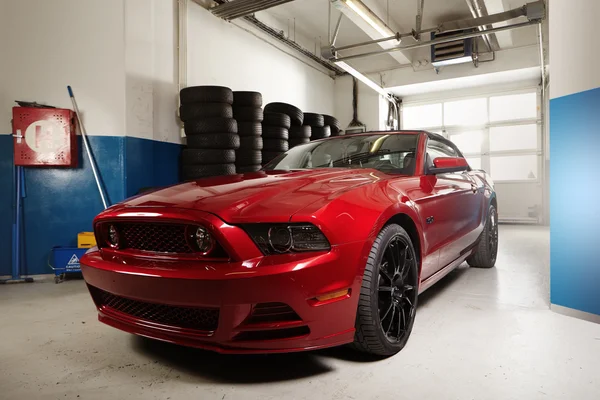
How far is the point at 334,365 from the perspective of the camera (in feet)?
5.42

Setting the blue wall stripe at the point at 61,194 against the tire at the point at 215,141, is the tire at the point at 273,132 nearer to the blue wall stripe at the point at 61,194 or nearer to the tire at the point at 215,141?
the tire at the point at 215,141

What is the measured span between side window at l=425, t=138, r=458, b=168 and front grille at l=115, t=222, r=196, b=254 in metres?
1.57

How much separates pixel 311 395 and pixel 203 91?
12.7ft

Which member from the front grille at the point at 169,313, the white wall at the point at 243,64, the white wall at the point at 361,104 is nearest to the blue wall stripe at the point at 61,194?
the white wall at the point at 243,64

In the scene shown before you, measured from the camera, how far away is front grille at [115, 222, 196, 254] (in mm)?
1501

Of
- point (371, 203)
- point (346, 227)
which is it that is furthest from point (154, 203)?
point (371, 203)

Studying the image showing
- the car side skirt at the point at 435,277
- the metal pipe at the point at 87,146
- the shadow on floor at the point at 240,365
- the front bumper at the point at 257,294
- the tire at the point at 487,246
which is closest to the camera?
the front bumper at the point at 257,294

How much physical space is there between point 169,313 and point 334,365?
0.72 metres

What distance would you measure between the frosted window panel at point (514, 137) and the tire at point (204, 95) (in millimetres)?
7302

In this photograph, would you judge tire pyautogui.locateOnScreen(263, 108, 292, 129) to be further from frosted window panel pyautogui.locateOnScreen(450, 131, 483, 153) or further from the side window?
frosted window panel pyautogui.locateOnScreen(450, 131, 483, 153)

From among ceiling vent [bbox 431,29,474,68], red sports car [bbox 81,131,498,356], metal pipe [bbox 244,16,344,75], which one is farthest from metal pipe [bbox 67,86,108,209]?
ceiling vent [bbox 431,29,474,68]

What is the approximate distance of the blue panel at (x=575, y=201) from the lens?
222 cm

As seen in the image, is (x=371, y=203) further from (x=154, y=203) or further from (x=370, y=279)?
(x=154, y=203)

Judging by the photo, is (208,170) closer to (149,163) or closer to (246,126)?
(149,163)
